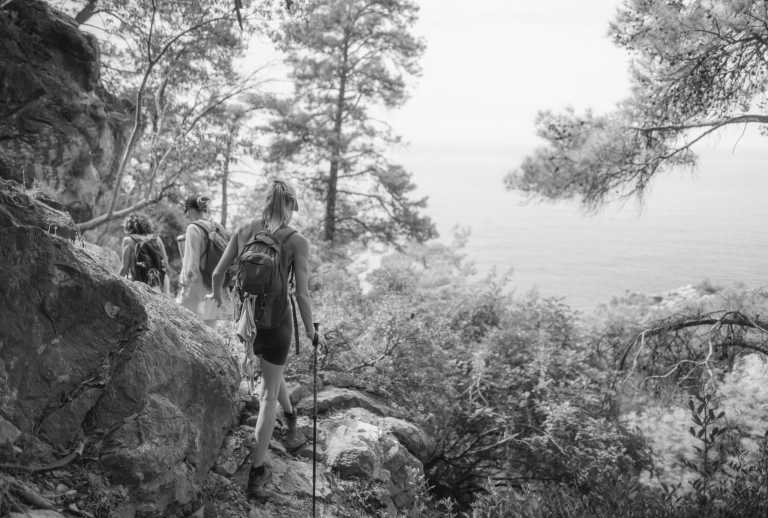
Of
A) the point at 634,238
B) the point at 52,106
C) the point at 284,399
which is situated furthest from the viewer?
the point at 634,238

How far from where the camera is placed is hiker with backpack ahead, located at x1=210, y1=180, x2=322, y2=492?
127 inches

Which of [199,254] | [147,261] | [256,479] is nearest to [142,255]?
[147,261]

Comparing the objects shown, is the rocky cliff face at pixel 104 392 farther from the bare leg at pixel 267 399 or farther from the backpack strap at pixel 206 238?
the backpack strap at pixel 206 238

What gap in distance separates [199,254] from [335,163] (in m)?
12.4

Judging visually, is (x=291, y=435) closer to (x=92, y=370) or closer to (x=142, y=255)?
(x=92, y=370)

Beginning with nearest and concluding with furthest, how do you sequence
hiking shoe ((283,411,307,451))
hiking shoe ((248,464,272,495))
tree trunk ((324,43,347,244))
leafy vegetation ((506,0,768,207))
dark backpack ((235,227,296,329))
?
dark backpack ((235,227,296,329)) → hiking shoe ((248,464,272,495)) → hiking shoe ((283,411,307,451)) → leafy vegetation ((506,0,768,207)) → tree trunk ((324,43,347,244))

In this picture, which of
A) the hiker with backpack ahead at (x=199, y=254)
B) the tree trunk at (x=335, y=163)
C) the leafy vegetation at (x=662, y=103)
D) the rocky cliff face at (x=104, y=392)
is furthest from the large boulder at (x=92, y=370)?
the tree trunk at (x=335, y=163)

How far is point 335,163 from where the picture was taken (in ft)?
54.7

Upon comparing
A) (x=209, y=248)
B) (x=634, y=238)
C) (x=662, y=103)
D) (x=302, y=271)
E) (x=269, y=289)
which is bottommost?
(x=269, y=289)

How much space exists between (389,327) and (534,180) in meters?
3.84

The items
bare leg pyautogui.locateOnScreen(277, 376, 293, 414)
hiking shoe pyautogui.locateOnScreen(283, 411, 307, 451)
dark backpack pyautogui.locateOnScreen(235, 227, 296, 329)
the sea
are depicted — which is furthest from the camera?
the sea

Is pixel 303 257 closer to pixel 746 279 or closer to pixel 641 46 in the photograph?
pixel 641 46

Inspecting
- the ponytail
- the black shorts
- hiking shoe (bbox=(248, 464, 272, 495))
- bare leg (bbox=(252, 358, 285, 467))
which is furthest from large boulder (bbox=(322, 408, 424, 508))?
the ponytail

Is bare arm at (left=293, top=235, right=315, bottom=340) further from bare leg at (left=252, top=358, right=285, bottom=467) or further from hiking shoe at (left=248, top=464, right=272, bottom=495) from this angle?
hiking shoe at (left=248, top=464, right=272, bottom=495)
